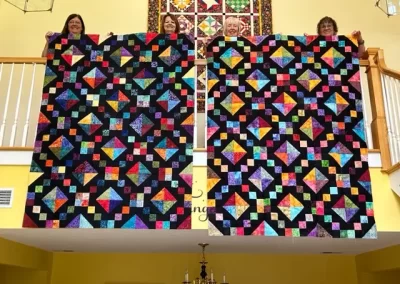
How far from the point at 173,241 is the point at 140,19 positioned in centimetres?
265

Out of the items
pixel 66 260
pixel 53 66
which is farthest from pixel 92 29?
pixel 66 260

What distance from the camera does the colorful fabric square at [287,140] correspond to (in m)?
3.23

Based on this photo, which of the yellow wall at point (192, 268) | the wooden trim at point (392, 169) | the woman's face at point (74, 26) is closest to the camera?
the wooden trim at point (392, 169)

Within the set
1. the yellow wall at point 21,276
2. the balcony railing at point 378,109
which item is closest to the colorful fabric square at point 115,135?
the balcony railing at point 378,109

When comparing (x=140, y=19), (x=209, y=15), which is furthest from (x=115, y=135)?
(x=209, y=15)

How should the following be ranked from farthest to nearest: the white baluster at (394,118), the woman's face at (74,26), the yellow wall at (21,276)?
the yellow wall at (21,276) → the woman's face at (74,26) → the white baluster at (394,118)

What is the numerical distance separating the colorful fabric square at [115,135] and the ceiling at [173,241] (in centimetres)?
32

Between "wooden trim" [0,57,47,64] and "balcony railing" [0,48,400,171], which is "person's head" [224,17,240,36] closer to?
"balcony railing" [0,48,400,171]

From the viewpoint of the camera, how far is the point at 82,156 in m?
3.35

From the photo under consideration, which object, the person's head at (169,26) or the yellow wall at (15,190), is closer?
the yellow wall at (15,190)

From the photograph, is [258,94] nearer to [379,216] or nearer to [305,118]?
[305,118]

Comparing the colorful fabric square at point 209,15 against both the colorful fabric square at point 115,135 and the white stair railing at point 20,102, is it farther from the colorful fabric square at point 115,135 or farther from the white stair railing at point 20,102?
the colorful fabric square at point 115,135

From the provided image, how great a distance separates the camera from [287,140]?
3.39 m

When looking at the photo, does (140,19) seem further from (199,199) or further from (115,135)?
(199,199)
